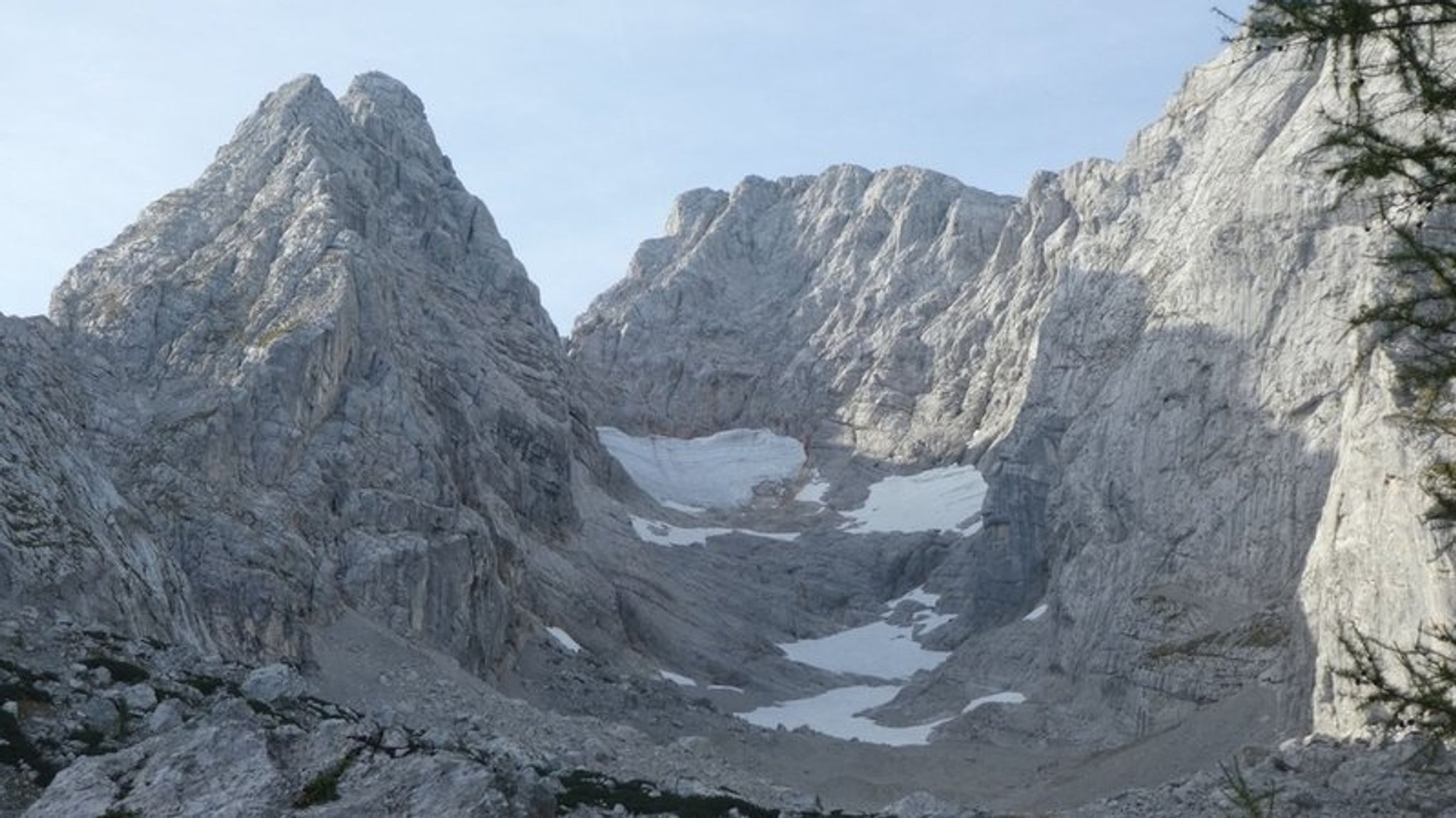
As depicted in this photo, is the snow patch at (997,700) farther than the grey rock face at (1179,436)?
Yes

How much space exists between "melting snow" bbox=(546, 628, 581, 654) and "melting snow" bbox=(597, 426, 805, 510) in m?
56.1

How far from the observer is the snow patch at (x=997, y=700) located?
279ft

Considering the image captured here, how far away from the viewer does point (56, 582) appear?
35438 millimetres

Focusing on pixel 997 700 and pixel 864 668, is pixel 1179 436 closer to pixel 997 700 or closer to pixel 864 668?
pixel 997 700

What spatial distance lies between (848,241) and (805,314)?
12.6 metres

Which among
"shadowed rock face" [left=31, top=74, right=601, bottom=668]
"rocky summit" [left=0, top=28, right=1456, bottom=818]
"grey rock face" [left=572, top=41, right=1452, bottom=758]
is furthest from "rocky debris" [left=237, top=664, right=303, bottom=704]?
"grey rock face" [left=572, top=41, right=1452, bottom=758]

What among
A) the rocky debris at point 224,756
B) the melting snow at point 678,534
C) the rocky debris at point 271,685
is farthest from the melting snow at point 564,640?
the rocky debris at point 271,685

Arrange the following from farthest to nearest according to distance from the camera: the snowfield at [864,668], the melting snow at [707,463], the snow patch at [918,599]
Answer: the melting snow at [707,463]
the snow patch at [918,599]
the snowfield at [864,668]

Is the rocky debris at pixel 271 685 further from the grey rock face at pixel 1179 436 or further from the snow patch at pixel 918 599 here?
the snow patch at pixel 918 599

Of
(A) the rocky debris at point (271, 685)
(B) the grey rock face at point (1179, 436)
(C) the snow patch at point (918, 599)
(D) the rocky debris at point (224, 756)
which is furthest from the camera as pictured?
(C) the snow patch at point (918, 599)

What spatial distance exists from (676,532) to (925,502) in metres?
22.5

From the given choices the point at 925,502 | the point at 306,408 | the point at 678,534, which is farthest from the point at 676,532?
the point at 306,408

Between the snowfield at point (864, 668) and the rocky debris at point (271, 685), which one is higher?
the rocky debris at point (271, 685)

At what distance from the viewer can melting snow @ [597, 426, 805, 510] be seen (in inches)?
5689
